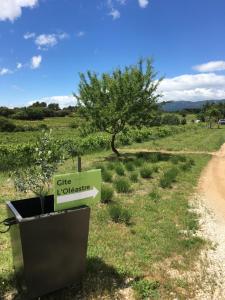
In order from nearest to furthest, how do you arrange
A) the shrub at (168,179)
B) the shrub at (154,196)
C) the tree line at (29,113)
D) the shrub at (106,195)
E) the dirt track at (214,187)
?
the dirt track at (214,187) → the shrub at (106,195) → the shrub at (154,196) → the shrub at (168,179) → the tree line at (29,113)

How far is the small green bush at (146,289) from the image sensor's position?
4.51 m

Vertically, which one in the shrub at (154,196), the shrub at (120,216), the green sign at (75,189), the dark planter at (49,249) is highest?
the green sign at (75,189)

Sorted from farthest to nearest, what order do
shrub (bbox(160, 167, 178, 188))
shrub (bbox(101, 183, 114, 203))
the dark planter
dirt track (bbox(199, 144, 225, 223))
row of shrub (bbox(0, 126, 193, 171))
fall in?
1. row of shrub (bbox(0, 126, 193, 171))
2. shrub (bbox(160, 167, 178, 188))
3. shrub (bbox(101, 183, 114, 203))
4. dirt track (bbox(199, 144, 225, 223))
5. the dark planter

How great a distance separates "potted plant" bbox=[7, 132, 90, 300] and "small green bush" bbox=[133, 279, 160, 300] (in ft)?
2.56

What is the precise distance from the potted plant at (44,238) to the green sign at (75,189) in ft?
0.39

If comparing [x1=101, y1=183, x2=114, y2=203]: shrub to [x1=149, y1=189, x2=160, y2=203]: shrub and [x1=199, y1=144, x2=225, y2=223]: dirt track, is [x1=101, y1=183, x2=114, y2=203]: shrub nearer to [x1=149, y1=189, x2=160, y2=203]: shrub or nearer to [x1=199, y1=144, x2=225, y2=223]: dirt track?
[x1=149, y1=189, x2=160, y2=203]: shrub

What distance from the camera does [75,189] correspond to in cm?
449

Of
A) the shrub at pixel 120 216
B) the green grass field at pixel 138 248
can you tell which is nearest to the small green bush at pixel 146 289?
the green grass field at pixel 138 248

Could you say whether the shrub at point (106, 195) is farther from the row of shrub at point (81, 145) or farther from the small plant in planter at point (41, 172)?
the small plant in planter at point (41, 172)

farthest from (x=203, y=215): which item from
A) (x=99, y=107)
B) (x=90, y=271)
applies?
(x=99, y=107)

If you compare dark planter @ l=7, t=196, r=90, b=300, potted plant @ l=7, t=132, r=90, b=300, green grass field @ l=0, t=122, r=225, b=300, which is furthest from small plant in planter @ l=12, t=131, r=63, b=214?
green grass field @ l=0, t=122, r=225, b=300

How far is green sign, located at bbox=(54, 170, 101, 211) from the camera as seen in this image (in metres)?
4.34

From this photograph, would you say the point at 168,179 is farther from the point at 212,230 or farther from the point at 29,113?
the point at 29,113

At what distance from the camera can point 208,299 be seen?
4.50 metres
